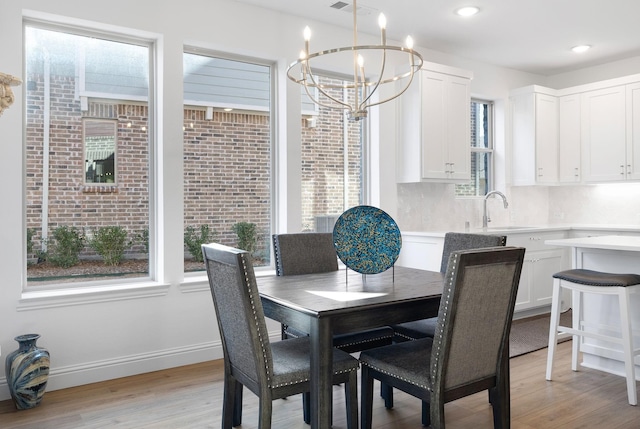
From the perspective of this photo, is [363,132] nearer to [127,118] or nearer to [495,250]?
[127,118]

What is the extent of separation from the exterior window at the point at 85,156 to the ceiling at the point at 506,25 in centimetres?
112

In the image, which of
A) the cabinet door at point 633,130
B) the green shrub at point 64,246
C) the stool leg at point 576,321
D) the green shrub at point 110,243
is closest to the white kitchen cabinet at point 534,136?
the cabinet door at point 633,130

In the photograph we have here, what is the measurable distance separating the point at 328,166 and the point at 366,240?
1.90 metres

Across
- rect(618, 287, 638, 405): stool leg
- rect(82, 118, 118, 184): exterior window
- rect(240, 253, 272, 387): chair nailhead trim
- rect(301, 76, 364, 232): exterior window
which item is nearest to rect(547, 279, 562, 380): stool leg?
rect(618, 287, 638, 405): stool leg

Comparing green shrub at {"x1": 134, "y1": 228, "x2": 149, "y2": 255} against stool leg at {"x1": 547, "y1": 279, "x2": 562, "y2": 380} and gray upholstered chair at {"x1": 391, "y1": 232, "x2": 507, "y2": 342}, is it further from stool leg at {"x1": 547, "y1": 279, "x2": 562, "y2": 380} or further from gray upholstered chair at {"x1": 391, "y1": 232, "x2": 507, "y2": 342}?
stool leg at {"x1": 547, "y1": 279, "x2": 562, "y2": 380}

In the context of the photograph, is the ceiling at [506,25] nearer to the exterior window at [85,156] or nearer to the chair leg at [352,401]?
the exterior window at [85,156]

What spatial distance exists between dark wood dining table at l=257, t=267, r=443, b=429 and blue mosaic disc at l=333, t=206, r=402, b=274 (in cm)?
10

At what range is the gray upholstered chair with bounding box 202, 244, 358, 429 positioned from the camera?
1980mm

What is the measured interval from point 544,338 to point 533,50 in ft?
9.22

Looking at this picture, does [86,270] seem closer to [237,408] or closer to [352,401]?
[237,408]

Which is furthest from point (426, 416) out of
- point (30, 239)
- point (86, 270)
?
point (30, 239)

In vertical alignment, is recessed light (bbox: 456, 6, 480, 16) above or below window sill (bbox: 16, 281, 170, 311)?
above

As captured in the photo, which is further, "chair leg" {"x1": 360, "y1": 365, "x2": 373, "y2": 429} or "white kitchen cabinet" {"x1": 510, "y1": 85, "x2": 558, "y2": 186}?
"white kitchen cabinet" {"x1": 510, "y1": 85, "x2": 558, "y2": 186}

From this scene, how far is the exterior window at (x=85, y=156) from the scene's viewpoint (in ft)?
10.4
